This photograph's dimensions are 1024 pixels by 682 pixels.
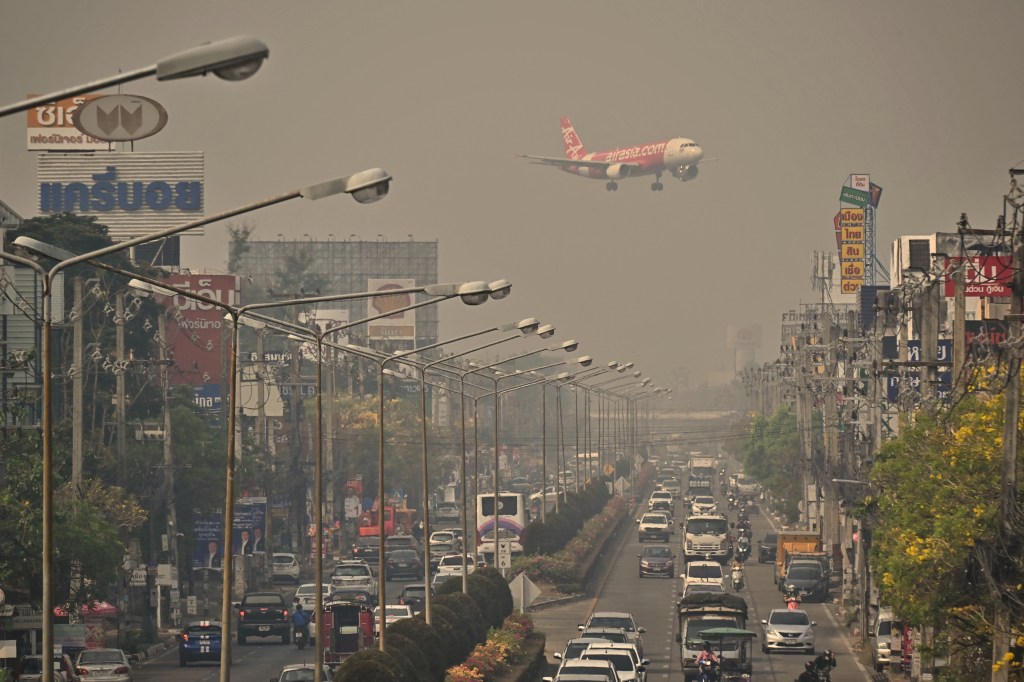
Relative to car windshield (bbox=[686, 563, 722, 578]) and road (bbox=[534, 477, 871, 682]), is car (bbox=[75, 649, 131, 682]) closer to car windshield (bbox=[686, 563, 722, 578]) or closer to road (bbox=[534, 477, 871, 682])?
road (bbox=[534, 477, 871, 682])

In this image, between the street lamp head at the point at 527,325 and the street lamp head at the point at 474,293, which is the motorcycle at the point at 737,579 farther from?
the street lamp head at the point at 474,293

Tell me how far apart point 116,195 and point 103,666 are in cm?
7048

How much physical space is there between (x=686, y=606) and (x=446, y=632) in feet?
35.4

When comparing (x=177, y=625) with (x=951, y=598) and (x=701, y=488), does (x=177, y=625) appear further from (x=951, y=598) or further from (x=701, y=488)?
(x=701, y=488)

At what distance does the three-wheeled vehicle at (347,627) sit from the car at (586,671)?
11195mm

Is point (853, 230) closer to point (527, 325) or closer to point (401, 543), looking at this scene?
point (401, 543)

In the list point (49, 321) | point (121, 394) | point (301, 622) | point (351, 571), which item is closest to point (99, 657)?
point (301, 622)

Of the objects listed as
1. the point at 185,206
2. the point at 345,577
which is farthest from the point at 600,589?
the point at 185,206

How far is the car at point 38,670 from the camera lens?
156 ft

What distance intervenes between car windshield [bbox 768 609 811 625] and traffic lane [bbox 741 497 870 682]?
1.02m

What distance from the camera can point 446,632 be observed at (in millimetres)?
50375

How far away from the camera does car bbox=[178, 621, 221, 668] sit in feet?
193

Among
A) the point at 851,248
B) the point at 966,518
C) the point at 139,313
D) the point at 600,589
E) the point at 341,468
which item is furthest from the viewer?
the point at 851,248

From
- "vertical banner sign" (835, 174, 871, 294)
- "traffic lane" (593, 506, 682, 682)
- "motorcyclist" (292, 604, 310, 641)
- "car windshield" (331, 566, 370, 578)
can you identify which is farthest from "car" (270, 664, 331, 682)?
"vertical banner sign" (835, 174, 871, 294)
